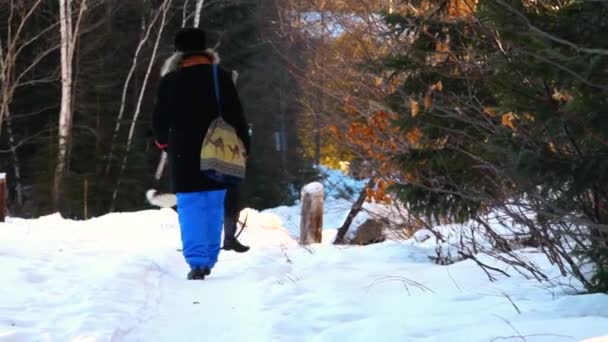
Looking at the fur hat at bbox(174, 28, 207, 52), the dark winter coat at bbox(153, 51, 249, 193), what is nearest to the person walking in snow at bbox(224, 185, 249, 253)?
the dark winter coat at bbox(153, 51, 249, 193)

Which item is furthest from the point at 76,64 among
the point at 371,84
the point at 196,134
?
the point at 196,134

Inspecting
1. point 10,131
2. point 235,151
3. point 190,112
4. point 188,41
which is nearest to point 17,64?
point 10,131

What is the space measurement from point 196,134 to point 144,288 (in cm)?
133

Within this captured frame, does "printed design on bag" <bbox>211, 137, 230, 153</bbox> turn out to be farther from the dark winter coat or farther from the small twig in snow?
the small twig in snow

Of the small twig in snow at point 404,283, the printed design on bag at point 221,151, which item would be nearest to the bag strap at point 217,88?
the printed design on bag at point 221,151

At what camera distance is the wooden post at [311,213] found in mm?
10500

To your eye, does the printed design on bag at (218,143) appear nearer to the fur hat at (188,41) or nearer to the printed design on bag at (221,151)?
the printed design on bag at (221,151)

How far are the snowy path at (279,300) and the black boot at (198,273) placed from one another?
10 centimetres

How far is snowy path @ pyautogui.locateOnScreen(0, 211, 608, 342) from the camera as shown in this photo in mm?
3945

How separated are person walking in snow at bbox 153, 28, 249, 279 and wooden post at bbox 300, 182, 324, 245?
3858 millimetres

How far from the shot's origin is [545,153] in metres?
4.03

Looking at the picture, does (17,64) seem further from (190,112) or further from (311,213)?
(190,112)

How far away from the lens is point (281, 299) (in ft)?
16.8

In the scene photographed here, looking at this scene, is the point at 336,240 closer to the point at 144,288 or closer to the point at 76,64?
the point at 144,288
